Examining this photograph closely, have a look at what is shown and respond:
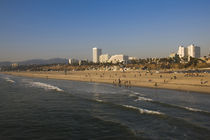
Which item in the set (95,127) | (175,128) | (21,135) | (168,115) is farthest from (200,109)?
(21,135)

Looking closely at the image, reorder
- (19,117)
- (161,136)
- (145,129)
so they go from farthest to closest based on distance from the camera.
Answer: (19,117) → (145,129) → (161,136)

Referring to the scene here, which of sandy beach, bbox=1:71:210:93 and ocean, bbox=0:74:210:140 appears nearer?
ocean, bbox=0:74:210:140

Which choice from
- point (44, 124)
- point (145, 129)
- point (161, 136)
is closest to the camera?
point (161, 136)

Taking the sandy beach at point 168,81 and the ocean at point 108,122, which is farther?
the sandy beach at point 168,81

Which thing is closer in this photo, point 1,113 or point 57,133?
point 57,133

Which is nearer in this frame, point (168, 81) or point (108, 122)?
point (108, 122)

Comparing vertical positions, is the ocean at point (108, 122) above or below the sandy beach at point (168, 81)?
below

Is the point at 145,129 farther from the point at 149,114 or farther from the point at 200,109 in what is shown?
the point at 200,109

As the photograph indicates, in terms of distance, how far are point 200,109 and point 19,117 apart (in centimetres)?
1479

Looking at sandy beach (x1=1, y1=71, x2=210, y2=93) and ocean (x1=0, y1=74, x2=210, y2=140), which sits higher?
sandy beach (x1=1, y1=71, x2=210, y2=93)

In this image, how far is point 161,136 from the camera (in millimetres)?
10391

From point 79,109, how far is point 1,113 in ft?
21.2

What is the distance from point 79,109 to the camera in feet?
56.2

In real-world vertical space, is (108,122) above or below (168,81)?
below
